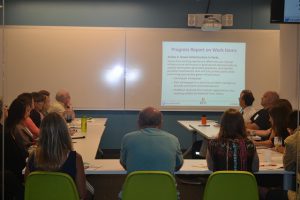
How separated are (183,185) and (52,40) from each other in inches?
148

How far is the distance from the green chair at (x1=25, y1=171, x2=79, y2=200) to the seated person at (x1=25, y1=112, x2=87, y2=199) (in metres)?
0.18

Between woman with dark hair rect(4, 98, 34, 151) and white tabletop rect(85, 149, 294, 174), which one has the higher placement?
woman with dark hair rect(4, 98, 34, 151)

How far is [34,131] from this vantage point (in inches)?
195

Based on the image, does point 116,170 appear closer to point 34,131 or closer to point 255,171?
point 255,171

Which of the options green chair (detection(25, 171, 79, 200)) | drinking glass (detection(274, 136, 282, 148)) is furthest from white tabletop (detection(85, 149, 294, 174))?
green chair (detection(25, 171, 79, 200))

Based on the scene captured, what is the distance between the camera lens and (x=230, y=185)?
267 cm

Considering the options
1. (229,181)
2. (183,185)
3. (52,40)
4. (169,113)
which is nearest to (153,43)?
(169,113)

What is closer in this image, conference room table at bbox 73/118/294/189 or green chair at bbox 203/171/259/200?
green chair at bbox 203/171/259/200

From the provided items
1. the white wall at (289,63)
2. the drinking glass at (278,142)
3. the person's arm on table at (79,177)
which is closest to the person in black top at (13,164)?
the person's arm on table at (79,177)

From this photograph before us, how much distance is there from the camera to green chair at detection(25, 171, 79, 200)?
8.45 feet

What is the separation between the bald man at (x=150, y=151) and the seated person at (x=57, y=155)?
39 cm

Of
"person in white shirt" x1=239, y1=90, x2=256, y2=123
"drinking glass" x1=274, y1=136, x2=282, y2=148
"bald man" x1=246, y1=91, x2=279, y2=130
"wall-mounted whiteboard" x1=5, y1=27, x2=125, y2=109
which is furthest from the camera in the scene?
"wall-mounted whiteboard" x1=5, y1=27, x2=125, y2=109

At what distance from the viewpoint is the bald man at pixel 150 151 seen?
2.96m

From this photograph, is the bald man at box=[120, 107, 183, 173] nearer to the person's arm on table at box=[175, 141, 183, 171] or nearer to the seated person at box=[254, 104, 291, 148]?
the person's arm on table at box=[175, 141, 183, 171]
